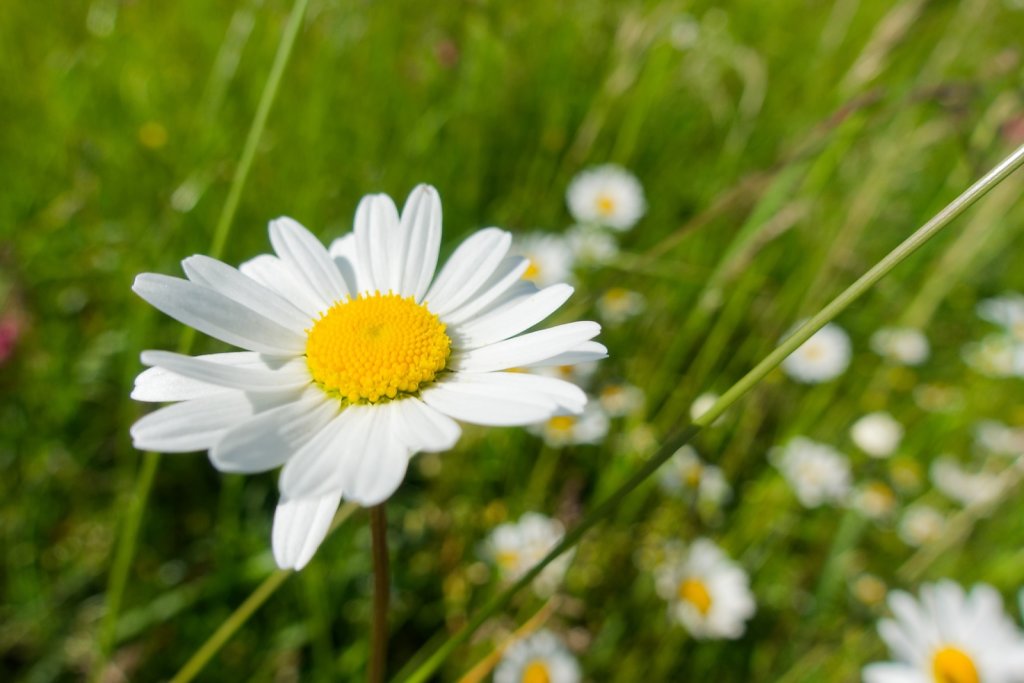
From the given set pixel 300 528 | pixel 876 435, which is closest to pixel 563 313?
pixel 300 528

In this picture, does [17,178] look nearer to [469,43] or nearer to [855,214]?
[469,43]

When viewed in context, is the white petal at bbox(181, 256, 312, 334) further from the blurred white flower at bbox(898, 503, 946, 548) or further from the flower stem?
the blurred white flower at bbox(898, 503, 946, 548)

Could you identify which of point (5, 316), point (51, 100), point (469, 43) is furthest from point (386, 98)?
point (5, 316)

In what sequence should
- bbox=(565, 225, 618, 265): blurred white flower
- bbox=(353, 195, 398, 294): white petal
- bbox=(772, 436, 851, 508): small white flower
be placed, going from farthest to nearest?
bbox=(565, 225, 618, 265): blurred white flower → bbox=(772, 436, 851, 508): small white flower → bbox=(353, 195, 398, 294): white petal

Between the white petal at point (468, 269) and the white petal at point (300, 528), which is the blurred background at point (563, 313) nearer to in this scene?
the white petal at point (468, 269)

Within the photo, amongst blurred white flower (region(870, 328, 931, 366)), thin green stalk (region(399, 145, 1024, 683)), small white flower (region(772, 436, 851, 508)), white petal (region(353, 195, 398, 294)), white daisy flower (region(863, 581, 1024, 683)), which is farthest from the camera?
blurred white flower (region(870, 328, 931, 366))

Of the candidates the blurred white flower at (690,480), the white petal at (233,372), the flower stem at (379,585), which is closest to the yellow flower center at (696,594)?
the blurred white flower at (690,480)

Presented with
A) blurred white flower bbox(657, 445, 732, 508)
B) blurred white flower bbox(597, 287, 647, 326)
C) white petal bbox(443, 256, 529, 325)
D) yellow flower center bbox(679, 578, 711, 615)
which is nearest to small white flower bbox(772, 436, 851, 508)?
blurred white flower bbox(657, 445, 732, 508)

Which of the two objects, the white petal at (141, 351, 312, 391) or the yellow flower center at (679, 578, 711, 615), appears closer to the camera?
the white petal at (141, 351, 312, 391)
